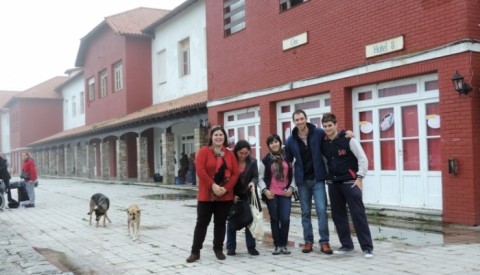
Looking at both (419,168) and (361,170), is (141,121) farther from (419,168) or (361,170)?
(361,170)

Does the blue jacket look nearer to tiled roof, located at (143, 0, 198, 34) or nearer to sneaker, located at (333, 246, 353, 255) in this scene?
sneaker, located at (333, 246, 353, 255)

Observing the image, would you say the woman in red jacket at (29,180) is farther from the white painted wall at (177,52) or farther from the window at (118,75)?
the window at (118,75)

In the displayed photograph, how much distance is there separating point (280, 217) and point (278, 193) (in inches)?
12.3

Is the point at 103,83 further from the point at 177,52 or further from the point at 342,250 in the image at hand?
the point at 342,250

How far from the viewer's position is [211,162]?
248 inches

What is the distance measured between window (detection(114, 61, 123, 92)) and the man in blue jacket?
24422mm

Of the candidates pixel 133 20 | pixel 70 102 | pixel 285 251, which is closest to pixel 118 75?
pixel 133 20

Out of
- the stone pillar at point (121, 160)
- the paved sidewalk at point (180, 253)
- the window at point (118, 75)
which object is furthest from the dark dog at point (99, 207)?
the window at point (118, 75)

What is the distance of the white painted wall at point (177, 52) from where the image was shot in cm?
2252

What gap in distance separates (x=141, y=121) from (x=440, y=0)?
16371 mm

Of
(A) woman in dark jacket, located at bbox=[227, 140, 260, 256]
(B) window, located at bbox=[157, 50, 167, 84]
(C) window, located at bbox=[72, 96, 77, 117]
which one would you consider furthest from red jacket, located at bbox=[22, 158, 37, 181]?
(C) window, located at bbox=[72, 96, 77, 117]

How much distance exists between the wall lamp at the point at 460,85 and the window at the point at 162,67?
2002cm

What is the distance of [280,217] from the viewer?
21.9 feet

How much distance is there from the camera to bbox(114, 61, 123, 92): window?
98.0ft
